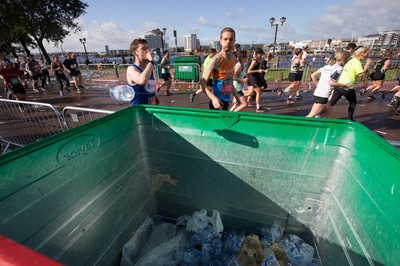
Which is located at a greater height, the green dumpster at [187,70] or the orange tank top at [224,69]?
the orange tank top at [224,69]

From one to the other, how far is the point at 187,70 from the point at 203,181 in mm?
10608

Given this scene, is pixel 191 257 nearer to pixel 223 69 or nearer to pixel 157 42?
pixel 223 69

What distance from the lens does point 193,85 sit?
11164 millimetres

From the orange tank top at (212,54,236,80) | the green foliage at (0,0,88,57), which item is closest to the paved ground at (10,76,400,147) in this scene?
the orange tank top at (212,54,236,80)

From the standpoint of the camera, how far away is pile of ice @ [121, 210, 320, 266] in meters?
1.99

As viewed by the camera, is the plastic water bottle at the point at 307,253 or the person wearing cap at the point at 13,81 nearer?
the plastic water bottle at the point at 307,253

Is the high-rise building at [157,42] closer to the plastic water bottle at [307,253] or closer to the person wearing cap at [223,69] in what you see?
the person wearing cap at [223,69]

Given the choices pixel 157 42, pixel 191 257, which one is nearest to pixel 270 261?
pixel 191 257

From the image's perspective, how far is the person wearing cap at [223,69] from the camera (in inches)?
114

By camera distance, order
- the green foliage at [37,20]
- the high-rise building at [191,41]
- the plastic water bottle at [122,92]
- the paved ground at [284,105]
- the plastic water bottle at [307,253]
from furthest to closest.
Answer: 1. the high-rise building at [191,41]
2. the green foliage at [37,20]
3. the paved ground at [284,105]
4. the plastic water bottle at [122,92]
5. the plastic water bottle at [307,253]

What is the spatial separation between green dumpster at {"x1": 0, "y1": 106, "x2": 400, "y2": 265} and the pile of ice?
0.11 meters

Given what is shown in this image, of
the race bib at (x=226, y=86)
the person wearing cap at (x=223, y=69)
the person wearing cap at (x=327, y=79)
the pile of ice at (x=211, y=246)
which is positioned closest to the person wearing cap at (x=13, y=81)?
the person wearing cap at (x=223, y=69)

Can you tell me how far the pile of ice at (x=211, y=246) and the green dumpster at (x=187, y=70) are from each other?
1032 centimetres

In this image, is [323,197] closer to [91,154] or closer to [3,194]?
[91,154]
